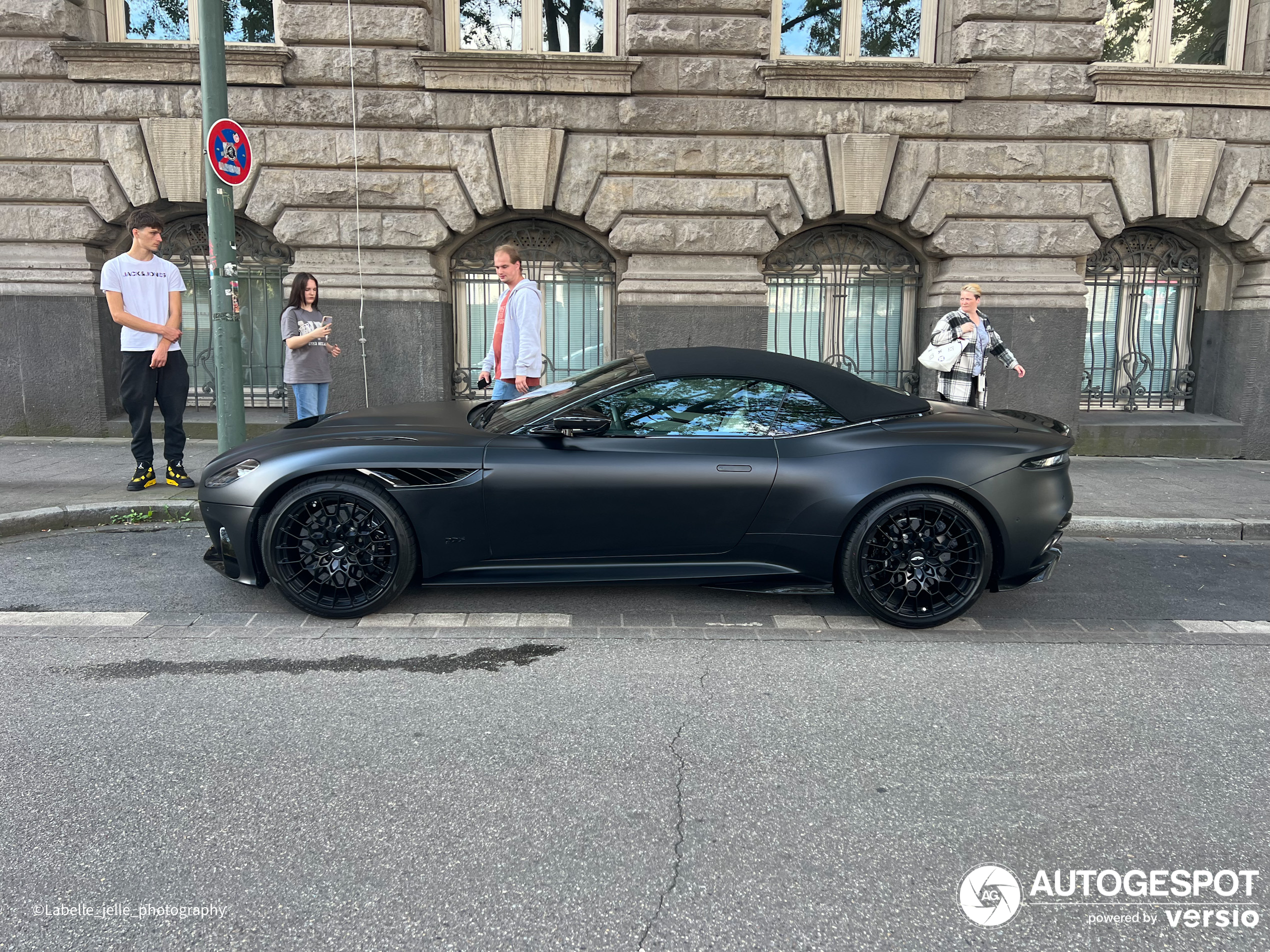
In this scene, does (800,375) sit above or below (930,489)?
above

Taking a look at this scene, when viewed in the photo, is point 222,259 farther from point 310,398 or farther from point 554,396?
point 554,396

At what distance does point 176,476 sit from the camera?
7137 mm

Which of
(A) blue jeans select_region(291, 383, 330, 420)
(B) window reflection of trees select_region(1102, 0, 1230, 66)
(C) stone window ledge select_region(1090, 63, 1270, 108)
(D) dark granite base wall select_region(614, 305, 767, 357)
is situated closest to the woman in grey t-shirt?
(A) blue jeans select_region(291, 383, 330, 420)

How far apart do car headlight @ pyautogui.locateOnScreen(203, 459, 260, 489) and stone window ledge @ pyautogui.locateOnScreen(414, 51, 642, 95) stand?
5.99 meters

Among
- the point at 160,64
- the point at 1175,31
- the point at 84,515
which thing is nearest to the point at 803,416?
the point at 84,515

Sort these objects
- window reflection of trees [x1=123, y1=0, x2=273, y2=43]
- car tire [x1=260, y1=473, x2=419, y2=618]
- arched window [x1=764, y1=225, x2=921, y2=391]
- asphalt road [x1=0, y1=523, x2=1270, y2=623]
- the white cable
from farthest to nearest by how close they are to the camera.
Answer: arched window [x1=764, y1=225, x2=921, y2=391] < window reflection of trees [x1=123, y1=0, x2=273, y2=43] < the white cable < asphalt road [x1=0, y1=523, x2=1270, y2=623] < car tire [x1=260, y1=473, x2=419, y2=618]

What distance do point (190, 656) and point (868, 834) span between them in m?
3.02

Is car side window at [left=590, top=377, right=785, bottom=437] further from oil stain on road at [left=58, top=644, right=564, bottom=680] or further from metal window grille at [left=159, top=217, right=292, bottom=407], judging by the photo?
metal window grille at [left=159, top=217, right=292, bottom=407]

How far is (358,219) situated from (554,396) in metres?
5.40

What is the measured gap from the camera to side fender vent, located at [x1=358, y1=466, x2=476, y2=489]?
14.4ft

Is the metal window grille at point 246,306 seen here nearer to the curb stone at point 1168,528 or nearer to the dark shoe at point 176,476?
the dark shoe at point 176,476

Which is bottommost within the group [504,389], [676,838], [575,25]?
[676,838]

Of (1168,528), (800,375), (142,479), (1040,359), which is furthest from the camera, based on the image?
(1040,359)

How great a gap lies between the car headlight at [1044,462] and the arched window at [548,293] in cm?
615
